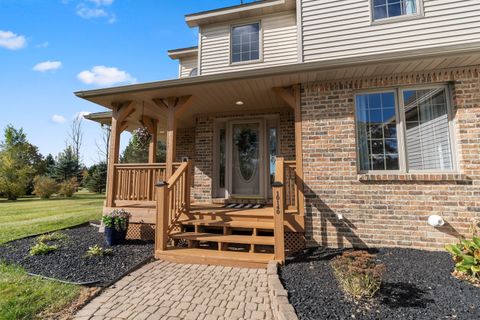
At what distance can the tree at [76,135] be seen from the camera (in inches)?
1195

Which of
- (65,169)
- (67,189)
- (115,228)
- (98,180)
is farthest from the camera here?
(65,169)

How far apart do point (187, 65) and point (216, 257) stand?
319 inches

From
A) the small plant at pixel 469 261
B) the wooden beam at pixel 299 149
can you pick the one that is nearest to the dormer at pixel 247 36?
the wooden beam at pixel 299 149

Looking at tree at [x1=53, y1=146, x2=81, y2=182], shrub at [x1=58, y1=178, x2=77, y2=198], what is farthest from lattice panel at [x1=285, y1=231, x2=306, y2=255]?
tree at [x1=53, y1=146, x2=81, y2=182]

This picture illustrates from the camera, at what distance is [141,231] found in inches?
212

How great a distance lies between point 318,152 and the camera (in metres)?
4.50

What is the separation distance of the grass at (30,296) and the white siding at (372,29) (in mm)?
6497

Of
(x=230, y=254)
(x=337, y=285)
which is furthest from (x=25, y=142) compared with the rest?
(x=337, y=285)

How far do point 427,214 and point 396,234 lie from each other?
0.59 meters

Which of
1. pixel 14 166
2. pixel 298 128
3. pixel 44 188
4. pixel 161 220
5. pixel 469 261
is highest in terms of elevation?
pixel 14 166

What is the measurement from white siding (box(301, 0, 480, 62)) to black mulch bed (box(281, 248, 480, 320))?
4.66 metres

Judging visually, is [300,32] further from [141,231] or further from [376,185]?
[141,231]

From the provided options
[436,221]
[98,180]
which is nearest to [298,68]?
[436,221]

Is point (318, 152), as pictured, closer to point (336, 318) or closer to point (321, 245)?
point (321, 245)
